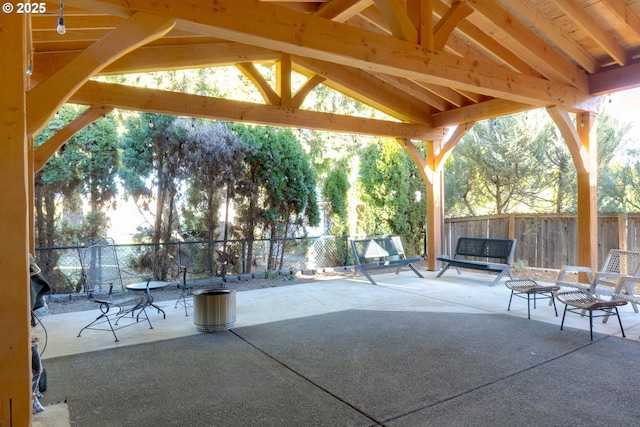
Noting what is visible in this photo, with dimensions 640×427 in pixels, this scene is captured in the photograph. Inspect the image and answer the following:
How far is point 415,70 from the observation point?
3820 millimetres

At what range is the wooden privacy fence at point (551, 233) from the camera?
5903 millimetres

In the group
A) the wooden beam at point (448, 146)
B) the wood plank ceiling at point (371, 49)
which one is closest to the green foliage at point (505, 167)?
the wooden beam at point (448, 146)

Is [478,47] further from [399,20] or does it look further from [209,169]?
[209,169]

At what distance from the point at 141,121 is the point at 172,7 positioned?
4.21 metres

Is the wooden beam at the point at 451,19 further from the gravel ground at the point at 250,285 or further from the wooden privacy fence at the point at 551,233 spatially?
the gravel ground at the point at 250,285

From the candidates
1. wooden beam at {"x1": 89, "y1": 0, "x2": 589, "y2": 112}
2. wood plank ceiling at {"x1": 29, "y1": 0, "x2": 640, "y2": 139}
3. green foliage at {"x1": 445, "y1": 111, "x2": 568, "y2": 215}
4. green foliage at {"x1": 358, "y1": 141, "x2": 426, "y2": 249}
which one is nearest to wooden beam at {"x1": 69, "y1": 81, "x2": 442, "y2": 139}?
wood plank ceiling at {"x1": 29, "y1": 0, "x2": 640, "y2": 139}

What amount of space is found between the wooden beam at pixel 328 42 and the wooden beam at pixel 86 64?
10cm

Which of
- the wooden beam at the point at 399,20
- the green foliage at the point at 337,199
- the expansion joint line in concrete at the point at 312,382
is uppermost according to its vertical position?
the wooden beam at the point at 399,20

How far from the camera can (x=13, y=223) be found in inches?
73.5

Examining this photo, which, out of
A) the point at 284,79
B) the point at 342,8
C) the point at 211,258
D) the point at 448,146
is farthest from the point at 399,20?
the point at 211,258

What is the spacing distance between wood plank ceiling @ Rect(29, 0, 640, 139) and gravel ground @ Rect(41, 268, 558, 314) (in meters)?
2.66

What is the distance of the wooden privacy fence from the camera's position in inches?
232

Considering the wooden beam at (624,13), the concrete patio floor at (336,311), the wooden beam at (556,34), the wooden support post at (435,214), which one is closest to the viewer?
the concrete patio floor at (336,311)

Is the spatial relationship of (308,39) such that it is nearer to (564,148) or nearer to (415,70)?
(415,70)
